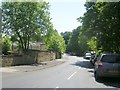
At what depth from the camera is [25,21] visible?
50.8 meters

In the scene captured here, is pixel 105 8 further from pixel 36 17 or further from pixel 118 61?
pixel 36 17

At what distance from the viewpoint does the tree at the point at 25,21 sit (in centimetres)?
5112

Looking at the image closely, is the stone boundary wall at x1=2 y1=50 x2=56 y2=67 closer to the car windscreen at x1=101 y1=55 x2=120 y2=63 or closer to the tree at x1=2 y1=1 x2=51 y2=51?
the tree at x1=2 y1=1 x2=51 y2=51

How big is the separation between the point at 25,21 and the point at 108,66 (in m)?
32.1

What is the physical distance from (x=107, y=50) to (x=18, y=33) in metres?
20.8

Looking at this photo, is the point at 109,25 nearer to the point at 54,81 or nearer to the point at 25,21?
the point at 54,81

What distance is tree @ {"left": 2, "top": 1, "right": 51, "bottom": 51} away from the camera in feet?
168

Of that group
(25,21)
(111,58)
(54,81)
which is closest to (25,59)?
(25,21)

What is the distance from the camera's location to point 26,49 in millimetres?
52812

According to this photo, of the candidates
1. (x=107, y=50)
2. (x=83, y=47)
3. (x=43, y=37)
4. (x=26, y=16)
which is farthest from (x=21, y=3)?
(x=83, y=47)

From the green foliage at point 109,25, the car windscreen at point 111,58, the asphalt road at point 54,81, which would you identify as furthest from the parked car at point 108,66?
the green foliage at point 109,25

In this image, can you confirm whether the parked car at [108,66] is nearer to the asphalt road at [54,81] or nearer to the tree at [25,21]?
the asphalt road at [54,81]

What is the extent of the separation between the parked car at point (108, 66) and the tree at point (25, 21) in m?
31.3

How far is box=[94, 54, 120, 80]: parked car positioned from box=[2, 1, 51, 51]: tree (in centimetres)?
3133
